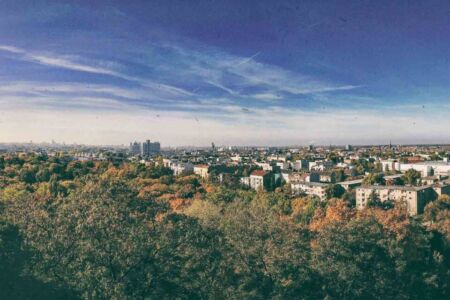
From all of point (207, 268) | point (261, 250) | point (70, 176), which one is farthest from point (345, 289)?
point (70, 176)

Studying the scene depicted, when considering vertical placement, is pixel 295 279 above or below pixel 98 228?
below

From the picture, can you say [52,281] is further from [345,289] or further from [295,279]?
[345,289]

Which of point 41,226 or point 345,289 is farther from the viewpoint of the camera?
point 345,289

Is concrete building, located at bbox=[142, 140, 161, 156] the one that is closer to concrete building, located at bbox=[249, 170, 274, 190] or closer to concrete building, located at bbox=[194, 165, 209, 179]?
concrete building, located at bbox=[194, 165, 209, 179]

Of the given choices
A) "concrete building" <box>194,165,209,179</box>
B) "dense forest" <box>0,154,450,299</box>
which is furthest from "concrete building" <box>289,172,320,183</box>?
"dense forest" <box>0,154,450,299</box>

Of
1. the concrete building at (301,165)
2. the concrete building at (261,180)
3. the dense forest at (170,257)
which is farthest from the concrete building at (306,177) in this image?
the dense forest at (170,257)

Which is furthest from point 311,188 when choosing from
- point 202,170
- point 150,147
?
point 150,147

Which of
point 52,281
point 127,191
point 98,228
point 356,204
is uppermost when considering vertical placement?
point 127,191

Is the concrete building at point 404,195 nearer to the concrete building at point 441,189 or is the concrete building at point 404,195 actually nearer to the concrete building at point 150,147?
the concrete building at point 441,189

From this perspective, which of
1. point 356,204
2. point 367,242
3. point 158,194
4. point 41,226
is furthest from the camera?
point 356,204
